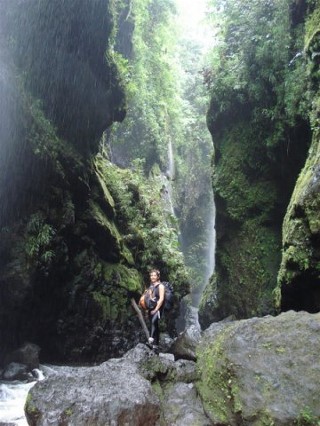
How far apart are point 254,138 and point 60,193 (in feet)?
21.8

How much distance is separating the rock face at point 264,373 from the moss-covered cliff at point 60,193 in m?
6.63

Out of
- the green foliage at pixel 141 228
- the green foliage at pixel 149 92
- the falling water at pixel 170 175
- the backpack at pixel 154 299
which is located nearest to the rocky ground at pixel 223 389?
the backpack at pixel 154 299

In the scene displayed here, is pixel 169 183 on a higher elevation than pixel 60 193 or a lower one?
higher

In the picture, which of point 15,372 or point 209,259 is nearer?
point 15,372

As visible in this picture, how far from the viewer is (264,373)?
16.3 ft

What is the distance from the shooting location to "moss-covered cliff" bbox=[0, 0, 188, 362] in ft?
35.8

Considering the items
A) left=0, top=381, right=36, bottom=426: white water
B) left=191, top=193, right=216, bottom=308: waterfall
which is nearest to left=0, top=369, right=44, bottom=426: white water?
left=0, top=381, right=36, bottom=426: white water

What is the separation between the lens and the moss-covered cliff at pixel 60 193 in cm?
Result: 1090

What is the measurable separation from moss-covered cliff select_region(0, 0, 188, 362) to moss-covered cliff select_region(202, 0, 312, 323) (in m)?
3.55

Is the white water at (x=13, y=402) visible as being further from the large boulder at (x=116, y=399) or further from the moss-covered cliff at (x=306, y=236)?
the moss-covered cliff at (x=306, y=236)

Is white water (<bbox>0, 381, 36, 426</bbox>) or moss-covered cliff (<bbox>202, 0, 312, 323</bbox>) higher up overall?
moss-covered cliff (<bbox>202, 0, 312, 323</bbox>)

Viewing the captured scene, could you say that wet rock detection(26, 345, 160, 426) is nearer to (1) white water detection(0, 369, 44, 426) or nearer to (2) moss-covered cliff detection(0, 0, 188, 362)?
(1) white water detection(0, 369, 44, 426)

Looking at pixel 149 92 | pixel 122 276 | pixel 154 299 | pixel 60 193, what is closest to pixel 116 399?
pixel 154 299

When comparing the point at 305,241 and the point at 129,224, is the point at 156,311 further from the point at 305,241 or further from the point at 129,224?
the point at 129,224
